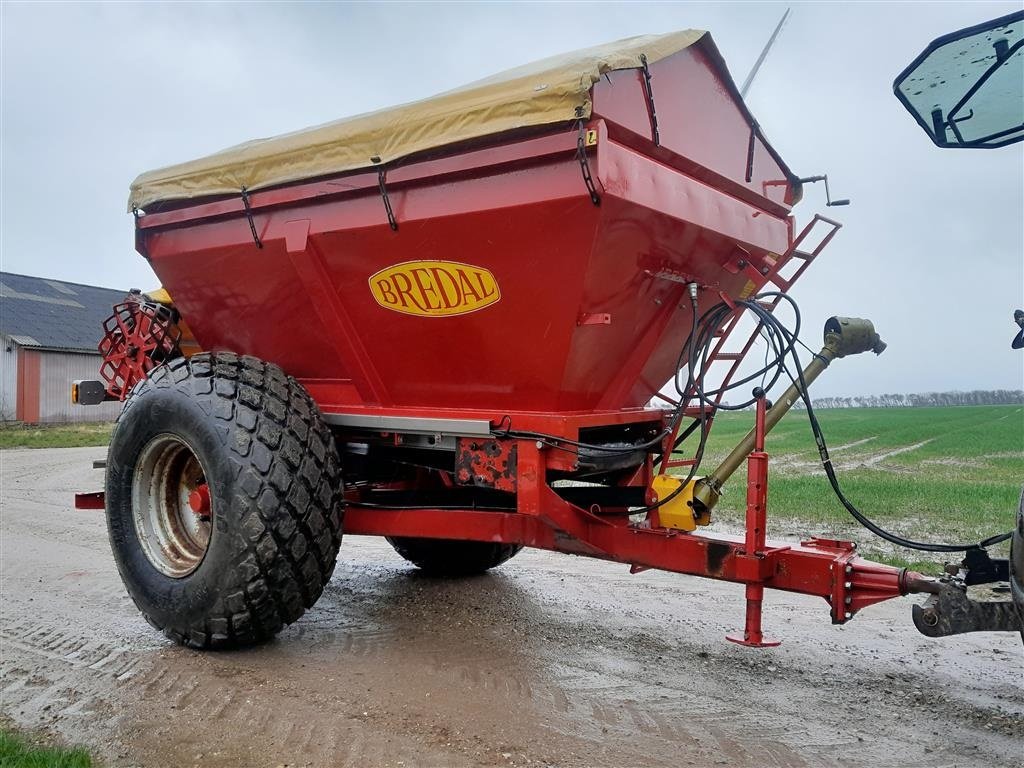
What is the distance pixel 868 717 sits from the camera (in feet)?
10.9

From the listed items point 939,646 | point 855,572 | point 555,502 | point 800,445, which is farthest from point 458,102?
point 800,445

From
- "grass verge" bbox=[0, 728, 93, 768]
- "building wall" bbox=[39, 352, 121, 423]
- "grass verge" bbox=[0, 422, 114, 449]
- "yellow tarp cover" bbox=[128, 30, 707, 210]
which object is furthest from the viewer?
"building wall" bbox=[39, 352, 121, 423]

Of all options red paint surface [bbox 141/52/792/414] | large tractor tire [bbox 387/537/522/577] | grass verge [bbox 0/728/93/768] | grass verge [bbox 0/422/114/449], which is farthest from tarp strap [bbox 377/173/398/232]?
grass verge [bbox 0/422/114/449]

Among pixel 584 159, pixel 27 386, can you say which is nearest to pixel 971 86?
pixel 584 159

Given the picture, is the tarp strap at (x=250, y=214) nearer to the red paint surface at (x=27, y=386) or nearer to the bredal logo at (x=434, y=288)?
the bredal logo at (x=434, y=288)

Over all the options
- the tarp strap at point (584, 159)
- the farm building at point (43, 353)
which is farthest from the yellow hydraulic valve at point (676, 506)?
the farm building at point (43, 353)

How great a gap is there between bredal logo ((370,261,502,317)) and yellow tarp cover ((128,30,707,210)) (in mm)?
509

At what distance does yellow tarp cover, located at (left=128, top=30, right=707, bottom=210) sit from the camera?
10.4 feet

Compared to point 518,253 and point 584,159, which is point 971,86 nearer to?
point 584,159

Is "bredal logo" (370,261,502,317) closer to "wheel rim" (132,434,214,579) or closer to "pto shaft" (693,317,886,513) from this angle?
"pto shaft" (693,317,886,513)

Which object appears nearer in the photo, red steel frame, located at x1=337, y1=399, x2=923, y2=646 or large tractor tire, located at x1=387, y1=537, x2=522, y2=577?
red steel frame, located at x1=337, y1=399, x2=923, y2=646

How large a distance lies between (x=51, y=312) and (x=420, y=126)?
28.4 metres

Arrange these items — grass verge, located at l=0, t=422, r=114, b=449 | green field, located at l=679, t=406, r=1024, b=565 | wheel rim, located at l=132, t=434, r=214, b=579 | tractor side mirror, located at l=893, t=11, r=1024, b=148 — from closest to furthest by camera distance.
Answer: tractor side mirror, located at l=893, t=11, r=1024, b=148
wheel rim, located at l=132, t=434, r=214, b=579
green field, located at l=679, t=406, r=1024, b=565
grass verge, located at l=0, t=422, r=114, b=449

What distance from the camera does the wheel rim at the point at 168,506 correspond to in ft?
14.1
